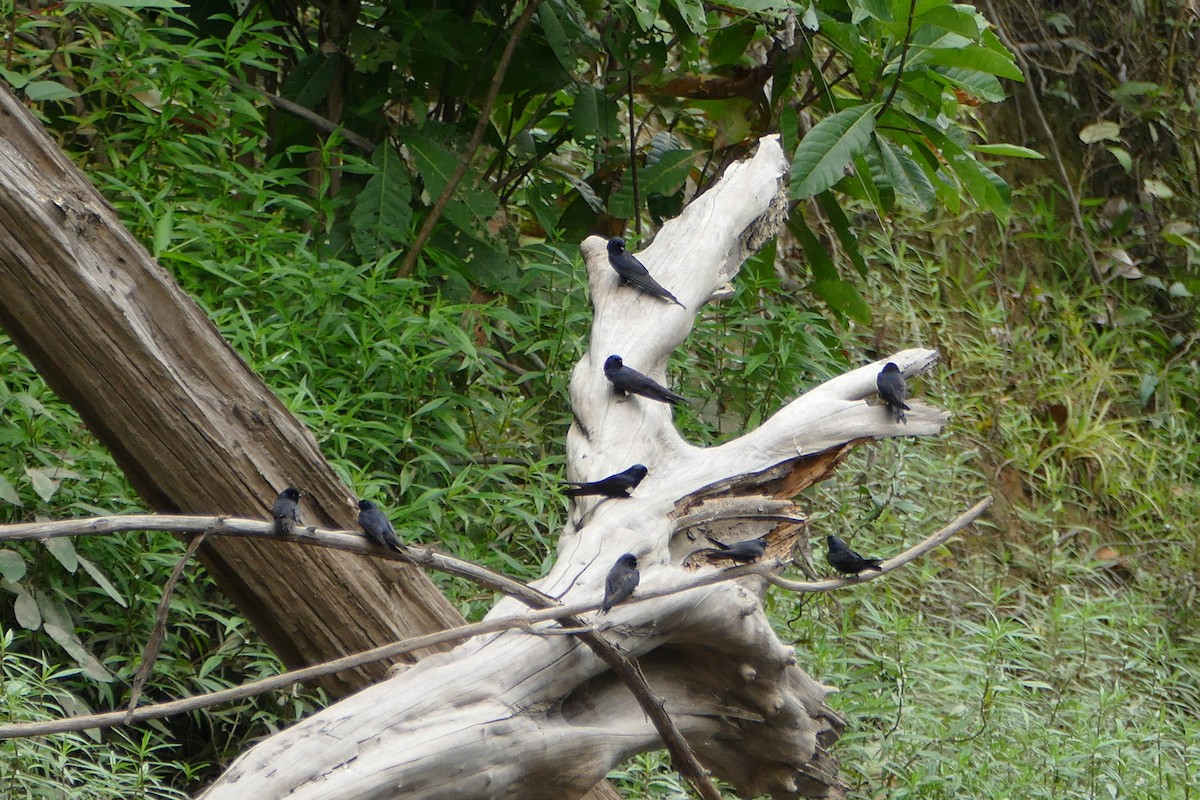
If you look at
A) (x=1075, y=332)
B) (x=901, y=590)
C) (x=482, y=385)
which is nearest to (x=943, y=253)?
(x=1075, y=332)

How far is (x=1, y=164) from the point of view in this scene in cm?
262

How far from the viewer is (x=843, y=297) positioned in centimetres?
492

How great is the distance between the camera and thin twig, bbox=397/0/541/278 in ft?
15.2

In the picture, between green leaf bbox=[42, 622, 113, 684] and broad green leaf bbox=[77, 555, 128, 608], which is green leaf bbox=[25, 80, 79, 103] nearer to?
broad green leaf bbox=[77, 555, 128, 608]

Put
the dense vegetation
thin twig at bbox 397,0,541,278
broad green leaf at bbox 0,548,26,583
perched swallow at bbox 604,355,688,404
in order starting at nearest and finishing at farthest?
perched swallow at bbox 604,355,688,404 → broad green leaf at bbox 0,548,26,583 → the dense vegetation → thin twig at bbox 397,0,541,278

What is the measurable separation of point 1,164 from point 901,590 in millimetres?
4054

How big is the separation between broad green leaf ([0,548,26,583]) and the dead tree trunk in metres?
1.38

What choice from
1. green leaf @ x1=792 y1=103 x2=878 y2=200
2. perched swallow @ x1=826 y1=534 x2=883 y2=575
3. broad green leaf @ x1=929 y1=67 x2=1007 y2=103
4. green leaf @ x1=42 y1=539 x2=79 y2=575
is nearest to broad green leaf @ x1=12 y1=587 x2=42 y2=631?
green leaf @ x1=42 y1=539 x2=79 y2=575

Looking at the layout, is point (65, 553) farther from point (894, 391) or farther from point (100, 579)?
point (894, 391)

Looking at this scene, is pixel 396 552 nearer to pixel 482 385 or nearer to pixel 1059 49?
pixel 482 385

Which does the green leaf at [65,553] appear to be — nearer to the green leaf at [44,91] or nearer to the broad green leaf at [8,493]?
the broad green leaf at [8,493]

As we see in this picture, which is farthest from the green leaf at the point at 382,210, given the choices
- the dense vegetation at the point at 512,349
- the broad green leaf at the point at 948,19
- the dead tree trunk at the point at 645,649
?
the broad green leaf at the point at 948,19

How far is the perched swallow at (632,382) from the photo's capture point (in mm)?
3062

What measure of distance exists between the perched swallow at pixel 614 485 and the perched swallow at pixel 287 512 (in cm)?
61
